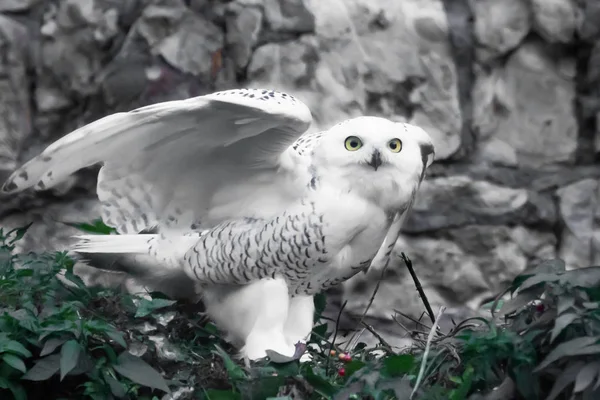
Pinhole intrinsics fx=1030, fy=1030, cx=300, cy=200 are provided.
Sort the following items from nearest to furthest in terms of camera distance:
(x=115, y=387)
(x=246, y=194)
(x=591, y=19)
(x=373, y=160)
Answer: (x=115, y=387)
(x=373, y=160)
(x=246, y=194)
(x=591, y=19)

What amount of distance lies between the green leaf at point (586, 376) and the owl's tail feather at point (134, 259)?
2.52 feet

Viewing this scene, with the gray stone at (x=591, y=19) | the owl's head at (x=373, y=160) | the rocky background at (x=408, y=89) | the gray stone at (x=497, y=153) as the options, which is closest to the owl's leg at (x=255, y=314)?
the owl's head at (x=373, y=160)

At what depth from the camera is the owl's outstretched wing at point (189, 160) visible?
1.62m

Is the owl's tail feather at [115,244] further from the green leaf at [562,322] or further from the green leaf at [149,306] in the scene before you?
the green leaf at [562,322]

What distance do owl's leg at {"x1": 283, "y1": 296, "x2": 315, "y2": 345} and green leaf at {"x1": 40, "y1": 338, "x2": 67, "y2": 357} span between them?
1.58ft

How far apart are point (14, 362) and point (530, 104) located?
1.46 m

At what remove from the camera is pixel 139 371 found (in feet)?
4.75

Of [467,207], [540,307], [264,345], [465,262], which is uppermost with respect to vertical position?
[540,307]

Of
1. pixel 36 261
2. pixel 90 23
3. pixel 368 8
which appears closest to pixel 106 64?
pixel 90 23

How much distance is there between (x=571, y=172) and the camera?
2393 millimetres

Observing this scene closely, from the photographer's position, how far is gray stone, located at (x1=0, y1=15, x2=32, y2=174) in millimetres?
2383

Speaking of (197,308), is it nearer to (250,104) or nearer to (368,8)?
(250,104)

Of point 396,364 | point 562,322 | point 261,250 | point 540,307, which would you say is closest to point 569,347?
point 562,322

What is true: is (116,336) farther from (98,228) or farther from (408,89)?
(408,89)
